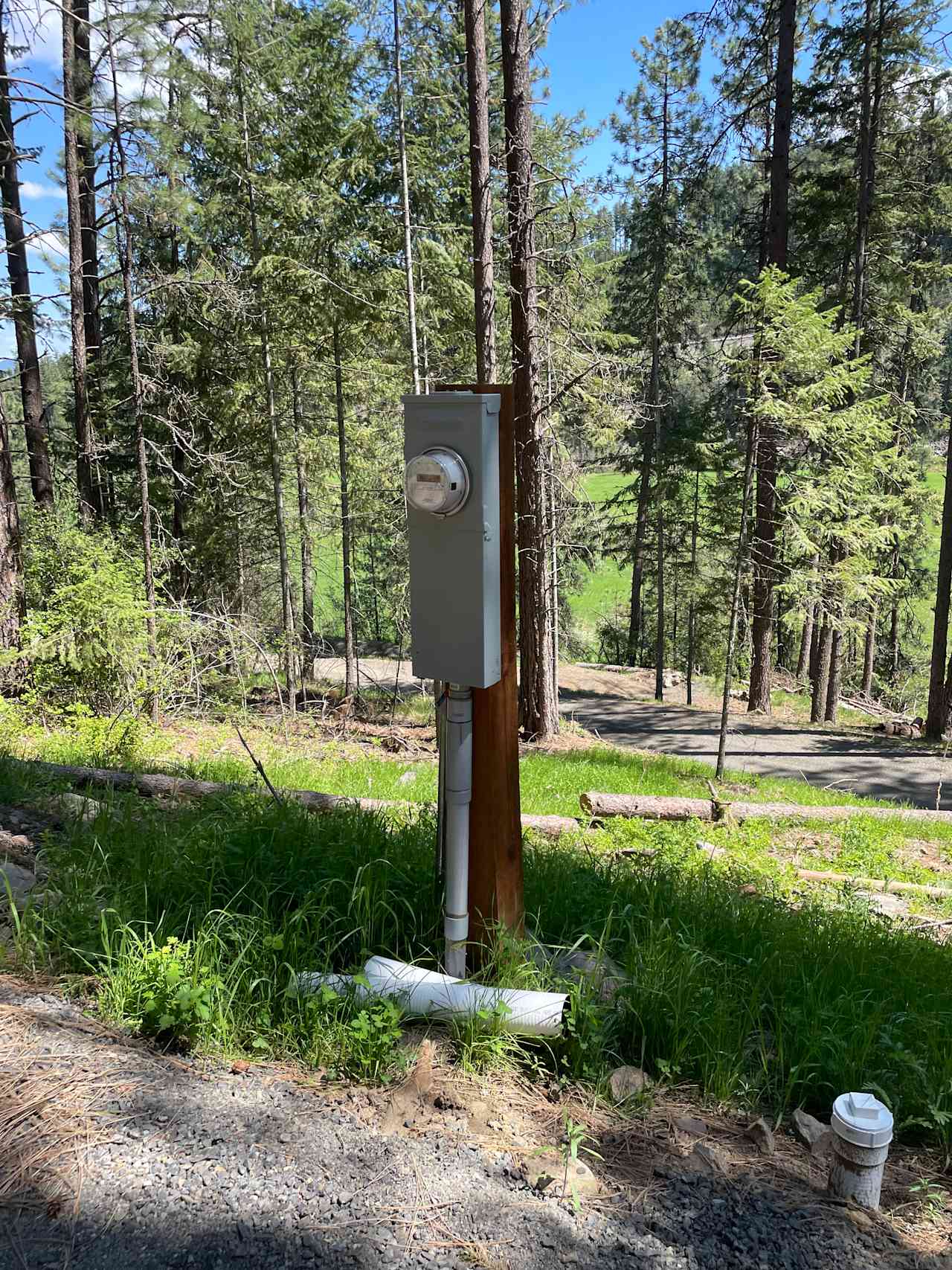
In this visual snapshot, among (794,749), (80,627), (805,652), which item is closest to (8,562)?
(80,627)

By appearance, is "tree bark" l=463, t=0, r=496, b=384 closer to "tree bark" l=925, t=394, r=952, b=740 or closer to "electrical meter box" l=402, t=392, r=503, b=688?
"electrical meter box" l=402, t=392, r=503, b=688

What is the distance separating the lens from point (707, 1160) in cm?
216

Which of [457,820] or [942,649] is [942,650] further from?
[457,820]

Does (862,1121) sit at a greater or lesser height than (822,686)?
greater

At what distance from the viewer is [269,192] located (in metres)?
14.7

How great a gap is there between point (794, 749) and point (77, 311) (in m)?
14.9

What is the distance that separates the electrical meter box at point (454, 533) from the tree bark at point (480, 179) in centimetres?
759

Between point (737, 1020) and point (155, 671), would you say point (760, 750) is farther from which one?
point (737, 1020)

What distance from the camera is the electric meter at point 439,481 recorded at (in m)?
2.46

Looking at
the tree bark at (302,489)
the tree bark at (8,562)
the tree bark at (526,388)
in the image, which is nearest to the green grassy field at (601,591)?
the tree bark at (302,489)

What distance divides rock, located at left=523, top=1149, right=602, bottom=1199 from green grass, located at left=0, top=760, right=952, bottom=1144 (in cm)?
37

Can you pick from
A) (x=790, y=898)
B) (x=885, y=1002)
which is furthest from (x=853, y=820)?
(x=885, y=1002)

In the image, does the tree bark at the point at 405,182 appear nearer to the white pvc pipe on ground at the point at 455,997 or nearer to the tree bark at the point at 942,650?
the tree bark at the point at 942,650

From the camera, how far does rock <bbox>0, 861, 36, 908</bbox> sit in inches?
116
